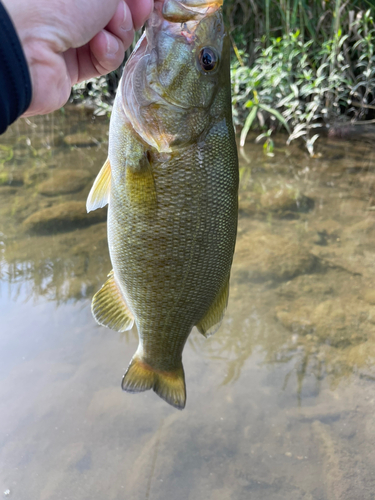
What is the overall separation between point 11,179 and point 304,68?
4741 mm

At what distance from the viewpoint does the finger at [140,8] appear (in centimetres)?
153

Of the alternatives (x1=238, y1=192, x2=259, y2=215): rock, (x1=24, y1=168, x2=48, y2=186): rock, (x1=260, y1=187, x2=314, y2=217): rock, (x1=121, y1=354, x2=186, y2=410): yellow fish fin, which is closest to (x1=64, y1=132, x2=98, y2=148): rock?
(x1=24, y1=168, x2=48, y2=186): rock

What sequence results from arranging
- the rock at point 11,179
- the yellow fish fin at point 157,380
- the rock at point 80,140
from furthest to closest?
the rock at point 80,140, the rock at point 11,179, the yellow fish fin at point 157,380

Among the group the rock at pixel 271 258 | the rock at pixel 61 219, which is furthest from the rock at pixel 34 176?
the rock at pixel 271 258

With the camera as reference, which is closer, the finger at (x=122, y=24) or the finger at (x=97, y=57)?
the finger at (x=122, y=24)

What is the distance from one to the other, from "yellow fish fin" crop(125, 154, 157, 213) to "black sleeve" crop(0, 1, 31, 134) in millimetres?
411

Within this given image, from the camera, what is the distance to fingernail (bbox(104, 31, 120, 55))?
5.54 ft

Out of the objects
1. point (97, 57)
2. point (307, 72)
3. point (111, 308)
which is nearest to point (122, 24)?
point (97, 57)

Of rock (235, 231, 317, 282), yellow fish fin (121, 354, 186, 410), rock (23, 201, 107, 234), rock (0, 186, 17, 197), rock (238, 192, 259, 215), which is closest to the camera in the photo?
yellow fish fin (121, 354, 186, 410)

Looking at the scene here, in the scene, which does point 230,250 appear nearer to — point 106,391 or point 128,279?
point 128,279

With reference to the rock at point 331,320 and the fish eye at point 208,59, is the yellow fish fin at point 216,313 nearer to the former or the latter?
the fish eye at point 208,59

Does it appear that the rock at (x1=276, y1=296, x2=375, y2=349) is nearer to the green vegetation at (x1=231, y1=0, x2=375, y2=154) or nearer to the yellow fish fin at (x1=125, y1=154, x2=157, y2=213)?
the yellow fish fin at (x1=125, y1=154, x2=157, y2=213)

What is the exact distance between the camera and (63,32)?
1.50 m

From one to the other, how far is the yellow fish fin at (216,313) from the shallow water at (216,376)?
37.4 inches
